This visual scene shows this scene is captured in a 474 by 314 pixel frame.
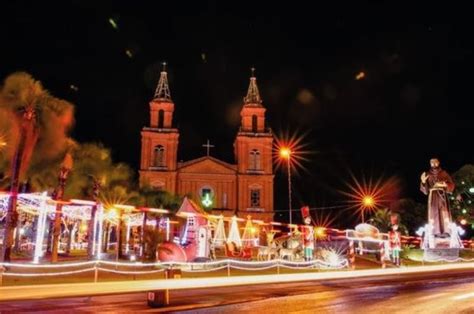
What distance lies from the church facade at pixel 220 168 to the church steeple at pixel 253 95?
43cm

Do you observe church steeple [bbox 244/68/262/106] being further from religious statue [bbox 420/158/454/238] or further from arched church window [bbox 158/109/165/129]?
religious statue [bbox 420/158/454/238]

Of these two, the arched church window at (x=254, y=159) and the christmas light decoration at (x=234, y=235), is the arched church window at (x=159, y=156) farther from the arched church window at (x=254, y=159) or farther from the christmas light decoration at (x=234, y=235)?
the christmas light decoration at (x=234, y=235)

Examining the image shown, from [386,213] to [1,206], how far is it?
3791 centimetres

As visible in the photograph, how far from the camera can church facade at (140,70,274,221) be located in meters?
72.2

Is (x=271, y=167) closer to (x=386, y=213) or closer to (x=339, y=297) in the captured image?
(x=386, y=213)

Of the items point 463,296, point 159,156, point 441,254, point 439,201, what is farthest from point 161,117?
point 463,296

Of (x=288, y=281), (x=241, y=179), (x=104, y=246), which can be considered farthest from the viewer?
(x=241, y=179)

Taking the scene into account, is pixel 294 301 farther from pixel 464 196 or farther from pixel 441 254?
pixel 464 196

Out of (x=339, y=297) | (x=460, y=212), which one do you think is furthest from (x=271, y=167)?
(x=339, y=297)

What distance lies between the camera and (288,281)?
17469 mm

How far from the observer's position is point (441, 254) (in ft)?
107

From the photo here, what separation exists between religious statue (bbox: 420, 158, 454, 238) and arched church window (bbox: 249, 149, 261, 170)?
135 ft

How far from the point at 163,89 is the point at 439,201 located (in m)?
51.0

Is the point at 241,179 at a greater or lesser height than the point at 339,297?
greater
